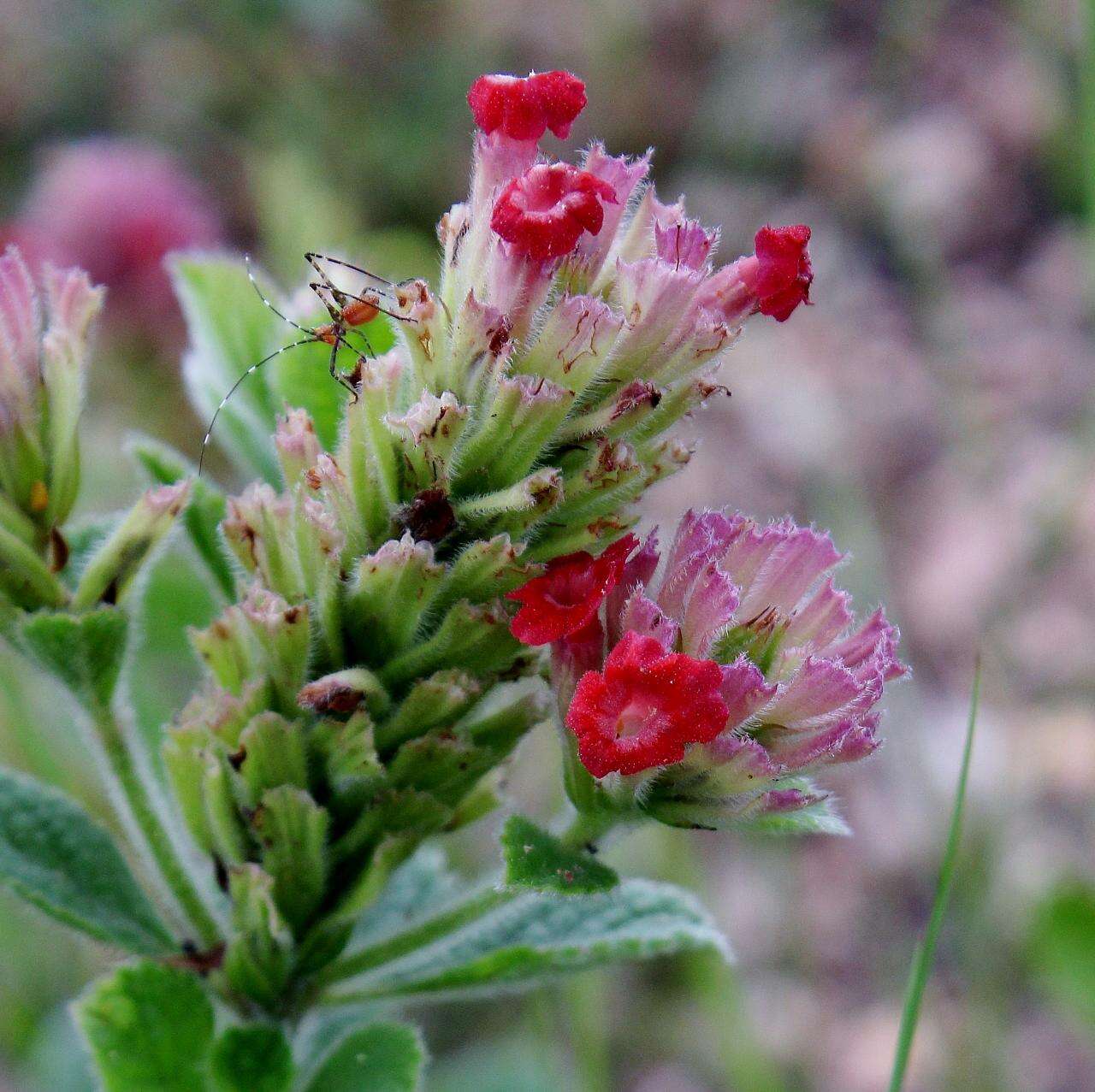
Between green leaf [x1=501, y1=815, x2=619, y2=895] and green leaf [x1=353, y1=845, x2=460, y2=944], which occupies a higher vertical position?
green leaf [x1=501, y1=815, x2=619, y2=895]

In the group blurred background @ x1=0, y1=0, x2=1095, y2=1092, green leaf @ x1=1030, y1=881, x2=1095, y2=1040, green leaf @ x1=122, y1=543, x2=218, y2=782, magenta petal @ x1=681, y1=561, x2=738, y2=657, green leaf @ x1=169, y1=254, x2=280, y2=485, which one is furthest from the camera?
blurred background @ x1=0, y1=0, x2=1095, y2=1092

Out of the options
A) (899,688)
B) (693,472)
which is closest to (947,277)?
(693,472)

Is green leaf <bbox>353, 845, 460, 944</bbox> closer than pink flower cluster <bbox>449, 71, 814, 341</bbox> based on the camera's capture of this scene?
No

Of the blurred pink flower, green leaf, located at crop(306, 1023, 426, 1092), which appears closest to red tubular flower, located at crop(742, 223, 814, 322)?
green leaf, located at crop(306, 1023, 426, 1092)

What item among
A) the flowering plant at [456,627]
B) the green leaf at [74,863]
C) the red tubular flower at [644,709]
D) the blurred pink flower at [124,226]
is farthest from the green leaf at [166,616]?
the blurred pink flower at [124,226]

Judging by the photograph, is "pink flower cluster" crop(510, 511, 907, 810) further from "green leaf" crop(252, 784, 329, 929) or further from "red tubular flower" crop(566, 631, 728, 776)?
"green leaf" crop(252, 784, 329, 929)

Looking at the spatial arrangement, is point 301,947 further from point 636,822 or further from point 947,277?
point 947,277
